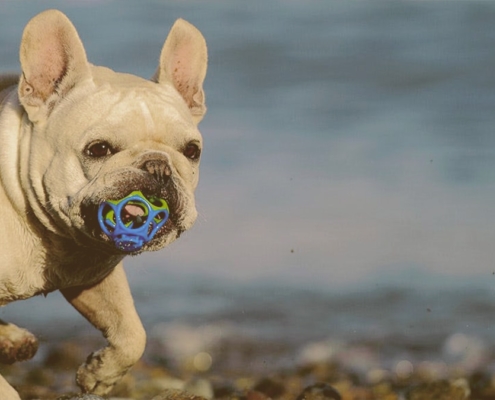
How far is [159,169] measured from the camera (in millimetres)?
6484

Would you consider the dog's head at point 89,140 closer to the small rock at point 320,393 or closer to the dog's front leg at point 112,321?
the dog's front leg at point 112,321

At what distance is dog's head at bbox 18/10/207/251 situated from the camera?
6.54 metres

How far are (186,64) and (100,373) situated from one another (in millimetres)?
2154

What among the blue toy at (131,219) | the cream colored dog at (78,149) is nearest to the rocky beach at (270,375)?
the cream colored dog at (78,149)

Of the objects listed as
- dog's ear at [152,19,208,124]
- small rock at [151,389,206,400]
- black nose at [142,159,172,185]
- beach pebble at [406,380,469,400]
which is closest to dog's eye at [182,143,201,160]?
black nose at [142,159,172,185]

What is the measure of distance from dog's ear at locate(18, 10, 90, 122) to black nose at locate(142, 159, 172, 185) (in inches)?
31.0

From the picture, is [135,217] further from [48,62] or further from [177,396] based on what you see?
[177,396]

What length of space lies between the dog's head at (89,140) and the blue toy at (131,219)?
44mm

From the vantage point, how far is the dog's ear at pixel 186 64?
7.46m

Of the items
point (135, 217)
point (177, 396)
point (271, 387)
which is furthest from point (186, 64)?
point (271, 387)

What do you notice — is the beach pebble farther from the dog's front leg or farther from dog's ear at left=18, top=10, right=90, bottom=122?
dog's ear at left=18, top=10, right=90, bottom=122

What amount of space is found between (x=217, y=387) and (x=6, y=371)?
1.70m

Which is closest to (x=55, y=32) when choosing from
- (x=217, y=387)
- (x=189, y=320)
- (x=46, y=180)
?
(x=46, y=180)

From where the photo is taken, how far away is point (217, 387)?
9.51m
